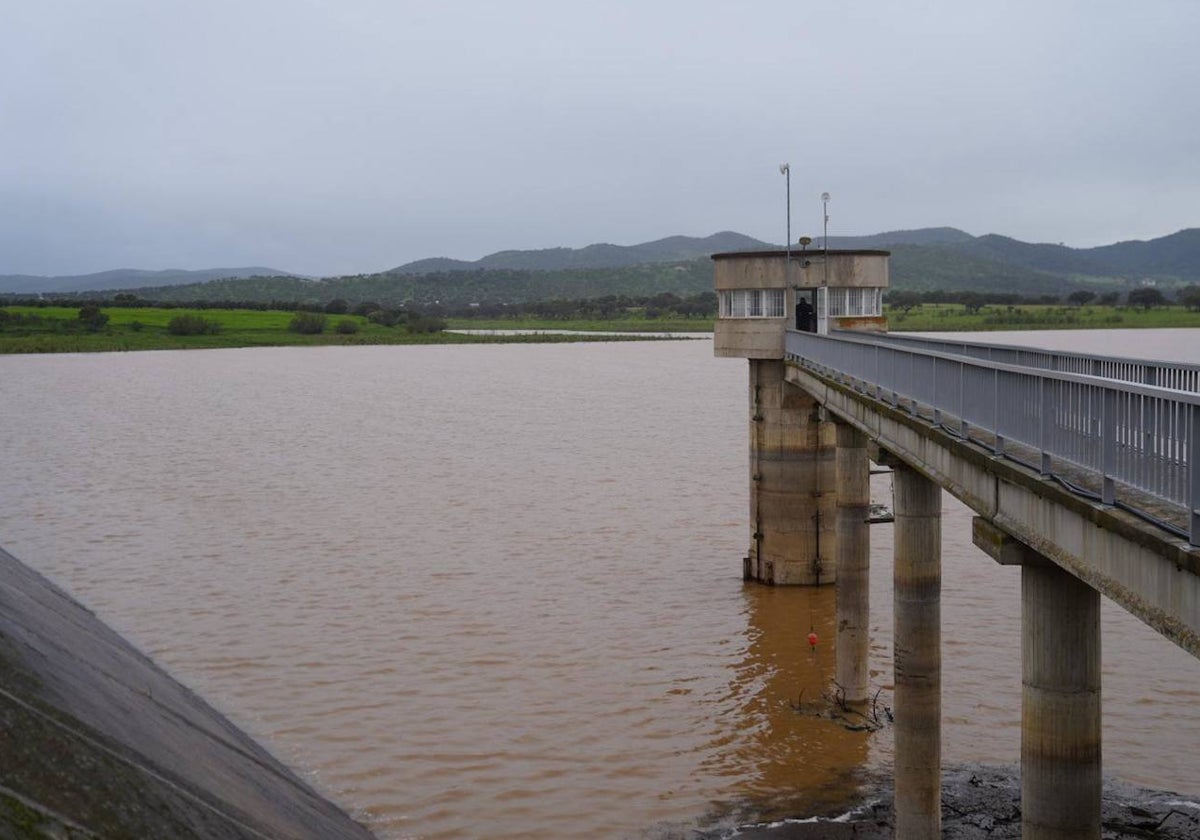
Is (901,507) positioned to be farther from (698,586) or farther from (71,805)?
(698,586)

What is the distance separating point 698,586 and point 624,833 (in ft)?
32.9

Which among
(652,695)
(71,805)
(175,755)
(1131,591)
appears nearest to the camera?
(1131,591)

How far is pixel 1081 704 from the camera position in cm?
833

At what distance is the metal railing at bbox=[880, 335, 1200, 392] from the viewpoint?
1016 centimetres

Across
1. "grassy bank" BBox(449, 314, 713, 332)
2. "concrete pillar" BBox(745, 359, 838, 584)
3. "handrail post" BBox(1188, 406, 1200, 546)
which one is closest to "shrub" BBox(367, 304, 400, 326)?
"grassy bank" BBox(449, 314, 713, 332)

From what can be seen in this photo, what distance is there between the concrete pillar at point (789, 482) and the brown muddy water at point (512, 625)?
0.54 m

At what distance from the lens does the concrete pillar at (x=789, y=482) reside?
845 inches

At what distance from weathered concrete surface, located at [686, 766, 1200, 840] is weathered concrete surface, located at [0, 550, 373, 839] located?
4379 mm

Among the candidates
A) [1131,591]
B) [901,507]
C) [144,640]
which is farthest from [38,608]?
[1131,591]

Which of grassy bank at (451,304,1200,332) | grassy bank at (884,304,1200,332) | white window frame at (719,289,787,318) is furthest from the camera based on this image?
grassy bank at (451,304,1200,332)

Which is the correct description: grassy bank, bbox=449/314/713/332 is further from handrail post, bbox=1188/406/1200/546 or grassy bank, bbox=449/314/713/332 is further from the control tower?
handrail post, bbox=1188/406/1200/546

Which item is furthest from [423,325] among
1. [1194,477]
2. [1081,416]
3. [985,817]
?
[1194,477]

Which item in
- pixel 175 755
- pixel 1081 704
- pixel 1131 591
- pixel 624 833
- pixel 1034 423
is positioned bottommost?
pixel 624 833

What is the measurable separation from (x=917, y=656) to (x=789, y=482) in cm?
891
